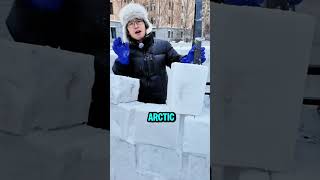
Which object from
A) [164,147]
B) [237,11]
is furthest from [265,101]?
[164,147]

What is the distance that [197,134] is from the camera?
126 centimetres

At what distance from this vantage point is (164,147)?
4.28 feet

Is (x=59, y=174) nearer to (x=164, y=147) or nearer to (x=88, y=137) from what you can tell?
(x=88, y=137)

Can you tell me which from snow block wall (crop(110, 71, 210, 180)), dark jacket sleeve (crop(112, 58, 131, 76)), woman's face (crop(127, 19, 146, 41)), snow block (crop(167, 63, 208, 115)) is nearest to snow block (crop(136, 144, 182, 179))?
snow block wall (crop(110, 71, 210, 180))

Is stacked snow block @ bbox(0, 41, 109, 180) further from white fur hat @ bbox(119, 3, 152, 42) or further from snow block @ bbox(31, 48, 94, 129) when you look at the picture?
white fur hat @ bbox(119, 3, 152, 42)

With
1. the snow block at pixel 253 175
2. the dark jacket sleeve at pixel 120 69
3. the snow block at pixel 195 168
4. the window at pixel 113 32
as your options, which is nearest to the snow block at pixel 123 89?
the dark jacket sleeve at pixel 120 69

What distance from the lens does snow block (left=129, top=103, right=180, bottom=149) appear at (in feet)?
4.12

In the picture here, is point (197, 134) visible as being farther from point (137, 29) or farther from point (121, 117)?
point (137, 29)

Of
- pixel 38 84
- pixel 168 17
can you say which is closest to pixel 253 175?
pixel 168 17

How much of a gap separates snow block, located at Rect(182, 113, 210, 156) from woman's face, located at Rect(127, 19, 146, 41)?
347 millimetres

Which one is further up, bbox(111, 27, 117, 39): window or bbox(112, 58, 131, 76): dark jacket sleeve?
bbox(111, 27, 117, 39): window

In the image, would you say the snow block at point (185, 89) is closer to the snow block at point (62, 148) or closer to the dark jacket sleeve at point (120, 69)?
the dark jacket sleeve at point (120, 69)

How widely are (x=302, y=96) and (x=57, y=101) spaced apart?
780 mm

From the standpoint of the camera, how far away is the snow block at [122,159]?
1313 mm
